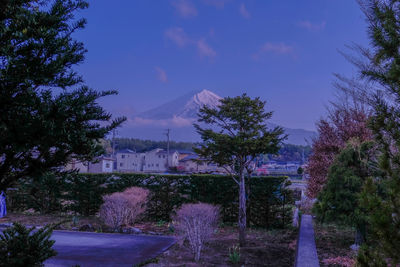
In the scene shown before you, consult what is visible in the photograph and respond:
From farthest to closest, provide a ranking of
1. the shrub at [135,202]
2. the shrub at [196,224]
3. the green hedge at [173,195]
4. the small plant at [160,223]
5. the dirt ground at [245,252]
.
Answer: the small plant at [160,223], the green hedge at [173,195], the shrub at [135,202], the shrub at [196,224], the dirt ground at [245,252]

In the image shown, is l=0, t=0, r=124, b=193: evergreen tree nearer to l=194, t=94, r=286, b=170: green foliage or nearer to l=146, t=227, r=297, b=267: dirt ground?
l=146, t=227, r=297, b=267: dirt ground

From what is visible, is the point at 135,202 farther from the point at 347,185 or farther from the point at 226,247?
the point at 347,185

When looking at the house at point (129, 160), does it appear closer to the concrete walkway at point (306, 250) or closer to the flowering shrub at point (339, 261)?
the concrete walkway at point (306, 250)

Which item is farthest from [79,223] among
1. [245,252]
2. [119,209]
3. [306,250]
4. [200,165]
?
[200,165]

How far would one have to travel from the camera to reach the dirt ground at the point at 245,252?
5.32 m

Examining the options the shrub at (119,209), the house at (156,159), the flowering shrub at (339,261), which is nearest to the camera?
the flowering shrub at (339,261)

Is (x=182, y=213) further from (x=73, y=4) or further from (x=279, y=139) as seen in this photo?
(x=73, y=4)

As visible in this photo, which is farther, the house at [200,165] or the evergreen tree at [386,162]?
the house at [200,165]

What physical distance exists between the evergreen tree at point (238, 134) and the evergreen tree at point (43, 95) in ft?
14.6

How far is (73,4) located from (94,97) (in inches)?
40.0

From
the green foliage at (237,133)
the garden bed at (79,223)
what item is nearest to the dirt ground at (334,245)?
the green foliage at (237,133)

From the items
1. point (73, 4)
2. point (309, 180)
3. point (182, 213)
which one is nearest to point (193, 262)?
point (182, 213)

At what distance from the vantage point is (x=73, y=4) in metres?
2.93

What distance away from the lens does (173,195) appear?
1041 centimetres
